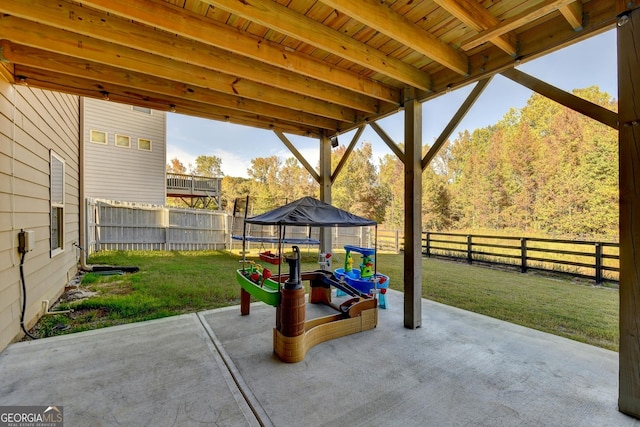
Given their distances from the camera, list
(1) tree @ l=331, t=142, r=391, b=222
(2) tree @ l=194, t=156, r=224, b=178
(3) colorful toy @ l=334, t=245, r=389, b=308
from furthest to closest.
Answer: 1. (2) tree @ l=194, t=156, r=224, b=178
2. (1) tree @ l=331, t=142, r=391, b=222
3. (3) colorful toy @ l=334, t=245, r=389, b=308

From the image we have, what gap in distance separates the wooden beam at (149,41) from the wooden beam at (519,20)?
6.01 ft

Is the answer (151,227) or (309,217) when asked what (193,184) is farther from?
(309,217)

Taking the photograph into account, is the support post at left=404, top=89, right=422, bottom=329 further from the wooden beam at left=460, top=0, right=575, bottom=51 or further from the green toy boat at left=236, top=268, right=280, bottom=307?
the green toy boat at left=236, top=268, right=280, bottom=307

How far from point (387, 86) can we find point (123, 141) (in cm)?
1138

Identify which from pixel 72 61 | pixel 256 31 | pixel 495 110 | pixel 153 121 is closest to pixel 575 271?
pixel 256 31

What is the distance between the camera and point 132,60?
2.71 meters

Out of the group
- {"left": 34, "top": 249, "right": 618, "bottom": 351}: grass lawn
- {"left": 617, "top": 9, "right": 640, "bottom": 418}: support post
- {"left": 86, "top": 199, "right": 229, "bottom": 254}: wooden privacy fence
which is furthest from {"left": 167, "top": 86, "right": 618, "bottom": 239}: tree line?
{"left": 617, "top": 9, "right": 640, "bottom": 418}: support post

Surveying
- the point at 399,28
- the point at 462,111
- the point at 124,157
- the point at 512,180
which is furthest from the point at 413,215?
the point at 512,180

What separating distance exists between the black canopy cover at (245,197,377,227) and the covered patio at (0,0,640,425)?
2.79 ft

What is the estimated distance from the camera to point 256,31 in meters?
2.50

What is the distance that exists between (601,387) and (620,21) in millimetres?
2757

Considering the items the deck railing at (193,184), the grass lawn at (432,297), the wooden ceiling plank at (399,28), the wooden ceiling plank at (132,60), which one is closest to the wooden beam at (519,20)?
the wooden ceiling plank at (399,28)

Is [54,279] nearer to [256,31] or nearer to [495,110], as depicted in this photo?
[256,31]

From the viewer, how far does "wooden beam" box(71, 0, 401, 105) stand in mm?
2002
